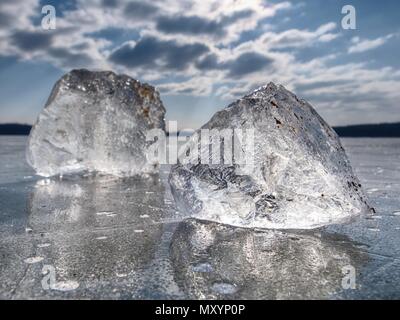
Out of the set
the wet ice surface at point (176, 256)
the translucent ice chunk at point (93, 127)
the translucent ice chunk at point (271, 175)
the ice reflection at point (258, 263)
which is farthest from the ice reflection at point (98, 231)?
the translucent ice chunk at point (93, 127)

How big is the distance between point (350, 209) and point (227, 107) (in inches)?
55.5

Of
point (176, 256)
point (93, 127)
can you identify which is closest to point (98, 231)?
point (176, 256)

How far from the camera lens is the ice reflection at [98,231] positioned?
1635mm

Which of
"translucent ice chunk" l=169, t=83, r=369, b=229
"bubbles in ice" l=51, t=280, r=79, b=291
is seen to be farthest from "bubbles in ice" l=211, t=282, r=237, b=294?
"translucent ice chunk" l=169, t=83, r=369, b=229

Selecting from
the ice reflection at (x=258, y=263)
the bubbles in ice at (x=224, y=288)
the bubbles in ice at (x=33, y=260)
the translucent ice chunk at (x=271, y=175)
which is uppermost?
the translucent ice chunk at (x=271, y=175)

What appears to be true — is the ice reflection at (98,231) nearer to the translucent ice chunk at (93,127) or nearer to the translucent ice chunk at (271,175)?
the translucent ice chunk at (271,175)

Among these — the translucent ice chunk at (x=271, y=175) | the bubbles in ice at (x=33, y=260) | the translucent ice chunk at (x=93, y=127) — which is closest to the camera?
the bubbles in ice at (x=33, y=260)

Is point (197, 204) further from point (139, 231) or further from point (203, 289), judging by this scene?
point (203, 289)

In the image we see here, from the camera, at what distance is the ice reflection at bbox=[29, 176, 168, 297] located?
1.63m

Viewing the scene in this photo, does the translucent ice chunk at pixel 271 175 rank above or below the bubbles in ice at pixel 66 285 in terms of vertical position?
above

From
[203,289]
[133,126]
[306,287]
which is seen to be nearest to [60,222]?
[203,289]

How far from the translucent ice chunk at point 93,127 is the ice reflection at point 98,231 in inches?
74.7

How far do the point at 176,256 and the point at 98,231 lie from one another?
2.60 feet

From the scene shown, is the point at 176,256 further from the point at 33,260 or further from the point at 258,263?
the point at 33,260
